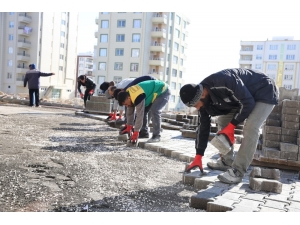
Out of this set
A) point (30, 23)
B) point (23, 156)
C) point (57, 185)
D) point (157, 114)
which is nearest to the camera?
point (57, 185)

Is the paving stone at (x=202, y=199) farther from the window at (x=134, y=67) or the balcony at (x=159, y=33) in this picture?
the balcony at (x=159, y=33)

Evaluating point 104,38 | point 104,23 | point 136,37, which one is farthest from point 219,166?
point 104,23

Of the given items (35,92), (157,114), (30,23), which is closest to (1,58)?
(30,23)

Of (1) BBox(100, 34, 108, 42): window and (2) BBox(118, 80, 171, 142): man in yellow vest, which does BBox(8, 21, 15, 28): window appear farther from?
(2) BBox(118, 80, 171, 142): man in yellow vest

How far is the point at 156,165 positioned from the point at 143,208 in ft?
5.87

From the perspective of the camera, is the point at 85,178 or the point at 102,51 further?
the point at 102,51

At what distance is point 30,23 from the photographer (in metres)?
44.7

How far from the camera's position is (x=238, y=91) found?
3283 millimetres

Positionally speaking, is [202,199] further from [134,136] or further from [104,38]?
[104,38]

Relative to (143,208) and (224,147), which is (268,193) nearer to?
(224,147)

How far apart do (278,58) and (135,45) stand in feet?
116

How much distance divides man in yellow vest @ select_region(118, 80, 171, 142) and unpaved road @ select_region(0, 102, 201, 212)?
24.3 inches

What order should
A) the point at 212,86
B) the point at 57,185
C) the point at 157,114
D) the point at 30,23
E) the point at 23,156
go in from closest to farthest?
the point at 57,185
the point at 212,86
the point at 23,156
the point at 157,114
the point at 30,23

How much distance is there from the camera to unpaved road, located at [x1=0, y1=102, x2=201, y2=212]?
107 inches
